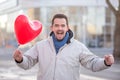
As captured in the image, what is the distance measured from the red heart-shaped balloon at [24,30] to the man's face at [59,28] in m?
0.25

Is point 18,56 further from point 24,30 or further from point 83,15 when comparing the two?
point 83,15

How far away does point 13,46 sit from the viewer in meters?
44.2

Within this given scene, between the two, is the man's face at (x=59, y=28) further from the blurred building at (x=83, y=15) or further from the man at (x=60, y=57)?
the blurred building at (x=83, y=15)

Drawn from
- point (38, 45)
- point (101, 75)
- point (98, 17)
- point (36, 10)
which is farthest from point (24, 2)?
point (38, 45)

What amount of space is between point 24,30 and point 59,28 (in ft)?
1.35

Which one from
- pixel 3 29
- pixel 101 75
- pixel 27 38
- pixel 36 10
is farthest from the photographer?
pixel 3 29

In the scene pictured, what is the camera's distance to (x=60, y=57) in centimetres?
491

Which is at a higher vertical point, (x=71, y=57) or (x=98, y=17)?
(x=71, y=57)

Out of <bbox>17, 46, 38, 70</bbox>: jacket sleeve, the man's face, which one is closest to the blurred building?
<bbox>17, 46, 38, 70</bbox>: jacket sleeve

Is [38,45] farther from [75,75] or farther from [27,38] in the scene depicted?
[75,75]

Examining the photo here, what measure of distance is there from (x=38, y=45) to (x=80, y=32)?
127 feet

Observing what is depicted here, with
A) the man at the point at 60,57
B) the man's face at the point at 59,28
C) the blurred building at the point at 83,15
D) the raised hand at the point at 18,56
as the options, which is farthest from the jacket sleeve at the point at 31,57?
the blurred building at the point at 83,15

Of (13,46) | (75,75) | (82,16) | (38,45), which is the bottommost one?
(13,46)

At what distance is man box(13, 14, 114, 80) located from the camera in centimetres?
489
